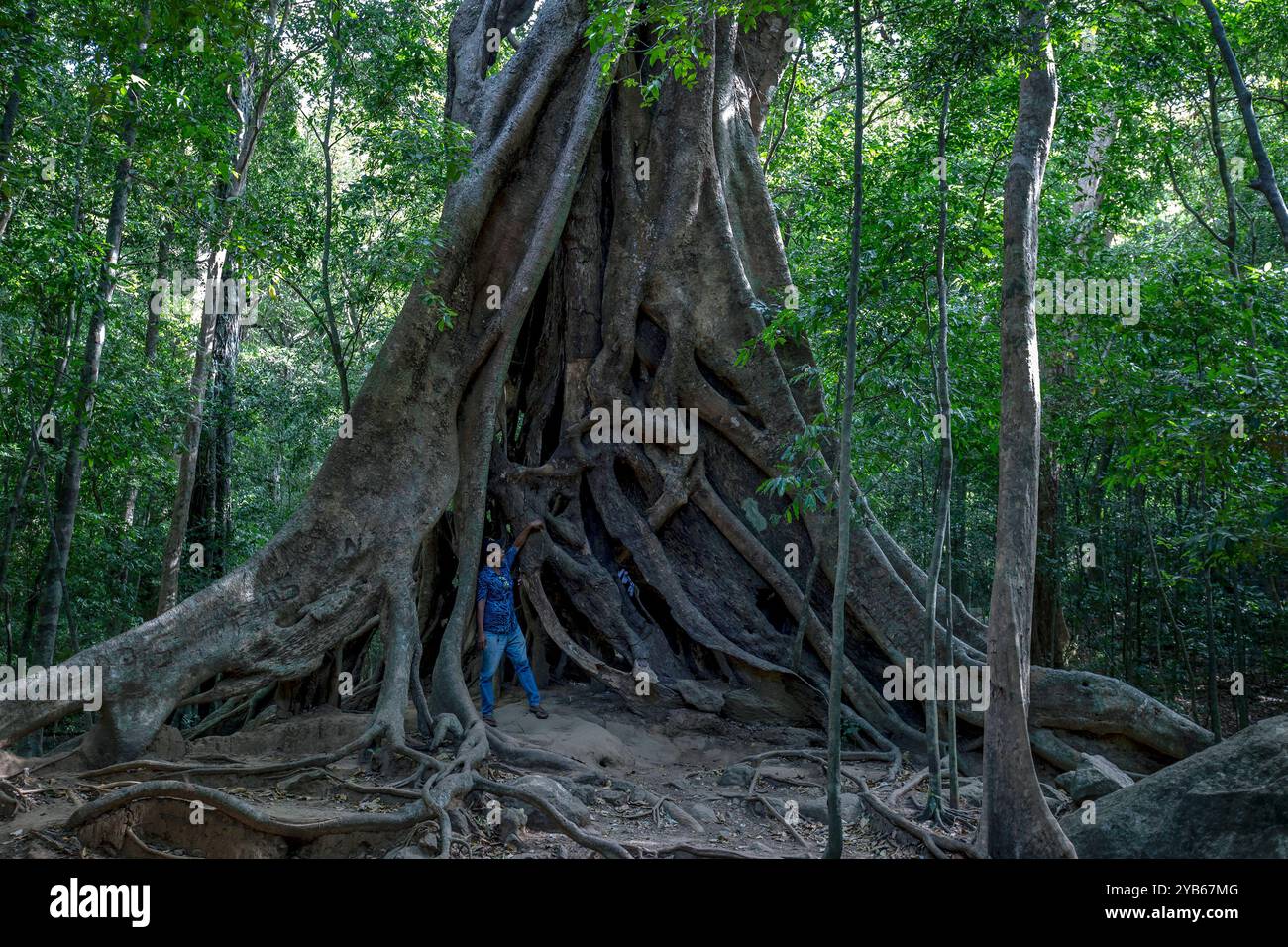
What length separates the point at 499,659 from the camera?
638 cm

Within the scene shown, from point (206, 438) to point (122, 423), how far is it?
2.09m

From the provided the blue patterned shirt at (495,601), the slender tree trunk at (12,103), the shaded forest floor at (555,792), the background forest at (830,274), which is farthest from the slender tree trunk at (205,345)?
the blue patterned shirt at (495,601)

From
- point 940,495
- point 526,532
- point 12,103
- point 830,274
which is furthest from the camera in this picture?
point 830,274

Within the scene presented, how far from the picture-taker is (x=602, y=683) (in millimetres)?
6785

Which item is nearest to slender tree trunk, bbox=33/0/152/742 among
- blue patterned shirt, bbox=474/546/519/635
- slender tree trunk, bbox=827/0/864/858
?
blue patterned shirt, bbox=474/546/519/635

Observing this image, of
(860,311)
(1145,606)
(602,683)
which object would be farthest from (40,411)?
(1145,606)

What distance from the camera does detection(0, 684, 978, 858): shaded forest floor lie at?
13.6ft

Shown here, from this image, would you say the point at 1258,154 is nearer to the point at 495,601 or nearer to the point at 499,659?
the point at 495,601

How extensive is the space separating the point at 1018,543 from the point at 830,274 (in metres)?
3.49

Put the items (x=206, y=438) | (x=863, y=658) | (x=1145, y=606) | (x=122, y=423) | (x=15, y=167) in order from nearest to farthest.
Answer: (x=15, y=167)
(x=863, y=658)
(x=122, y=423)
(x=206, y=438)
(x=1145, y=606)

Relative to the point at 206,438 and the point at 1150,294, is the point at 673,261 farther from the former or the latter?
the point at 206,438

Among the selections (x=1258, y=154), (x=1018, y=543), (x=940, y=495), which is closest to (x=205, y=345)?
(x=940, y=495)

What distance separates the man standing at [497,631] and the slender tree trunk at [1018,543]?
3.26 meters

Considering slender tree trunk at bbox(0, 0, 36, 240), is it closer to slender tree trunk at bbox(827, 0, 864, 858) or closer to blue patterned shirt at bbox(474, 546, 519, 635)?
blue patterned shirt at bbox(474, 546, 519, 635)
